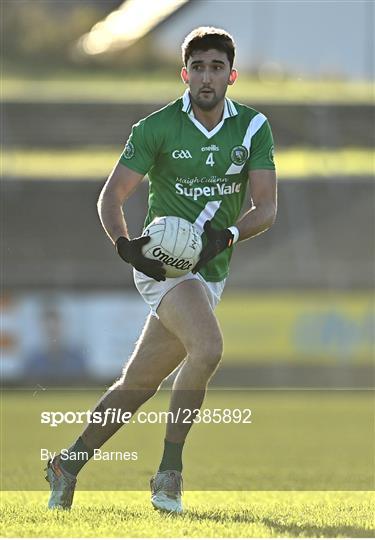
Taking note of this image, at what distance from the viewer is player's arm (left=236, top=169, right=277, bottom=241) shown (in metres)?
Answer: 5.31

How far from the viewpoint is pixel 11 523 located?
4.94 m

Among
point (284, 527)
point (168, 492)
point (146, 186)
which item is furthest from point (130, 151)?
point (146, 186)

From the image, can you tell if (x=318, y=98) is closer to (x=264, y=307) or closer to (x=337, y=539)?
(x=264, y=307)

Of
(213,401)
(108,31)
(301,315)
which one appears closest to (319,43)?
(108,31)

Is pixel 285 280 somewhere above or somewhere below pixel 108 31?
below

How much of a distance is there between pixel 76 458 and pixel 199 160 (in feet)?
4.12

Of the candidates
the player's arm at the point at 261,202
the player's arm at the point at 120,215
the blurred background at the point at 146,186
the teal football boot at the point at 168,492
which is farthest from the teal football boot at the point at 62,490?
the blurred background at the point at 146,186

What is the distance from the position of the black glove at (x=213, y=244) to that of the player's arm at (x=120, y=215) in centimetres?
15

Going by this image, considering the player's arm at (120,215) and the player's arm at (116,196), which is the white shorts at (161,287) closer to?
the player's arm at (120,215)

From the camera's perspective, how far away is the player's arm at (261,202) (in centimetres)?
531

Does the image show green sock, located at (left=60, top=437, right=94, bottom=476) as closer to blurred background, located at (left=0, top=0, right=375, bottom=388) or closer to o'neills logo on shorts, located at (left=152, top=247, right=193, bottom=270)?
o'neills logo on shorts, located at (left=152, top=247, right=193, bottom=270)

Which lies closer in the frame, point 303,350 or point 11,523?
point 11,523

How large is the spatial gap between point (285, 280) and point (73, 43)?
8560 millimetres

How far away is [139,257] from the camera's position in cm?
511
